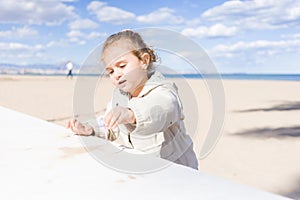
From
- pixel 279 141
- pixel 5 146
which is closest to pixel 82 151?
pixel 5 146

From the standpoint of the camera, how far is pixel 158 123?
113 centimetres

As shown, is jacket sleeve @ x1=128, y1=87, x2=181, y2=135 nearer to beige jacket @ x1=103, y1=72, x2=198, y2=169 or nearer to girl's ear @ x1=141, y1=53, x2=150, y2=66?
beige jacket @ x1=103, y1=72, x2=198, y2=169

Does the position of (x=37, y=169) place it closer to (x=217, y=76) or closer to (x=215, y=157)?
(x=217, y=76)

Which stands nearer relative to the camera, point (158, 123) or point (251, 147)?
point (158, 123)

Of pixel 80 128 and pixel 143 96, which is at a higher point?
pixel 143 96

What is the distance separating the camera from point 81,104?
3.56 ft

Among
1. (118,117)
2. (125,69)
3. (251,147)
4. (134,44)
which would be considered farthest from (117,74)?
(251,147)

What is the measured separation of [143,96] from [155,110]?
14cm

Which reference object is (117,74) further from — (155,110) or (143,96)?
(155,110)

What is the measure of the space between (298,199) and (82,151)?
196 cm

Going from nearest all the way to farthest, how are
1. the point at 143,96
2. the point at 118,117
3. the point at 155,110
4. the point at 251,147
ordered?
the point at 118,117 < the point at 155,110 < the point at 143,96 < the point at 251,147

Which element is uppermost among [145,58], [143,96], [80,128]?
→ [145,58]

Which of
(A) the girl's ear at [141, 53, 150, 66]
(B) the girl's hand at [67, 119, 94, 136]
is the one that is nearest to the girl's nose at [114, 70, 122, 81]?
(A) the girl's ear at [141, 53, 150, 66]

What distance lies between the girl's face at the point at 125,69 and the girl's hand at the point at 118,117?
0.25m
